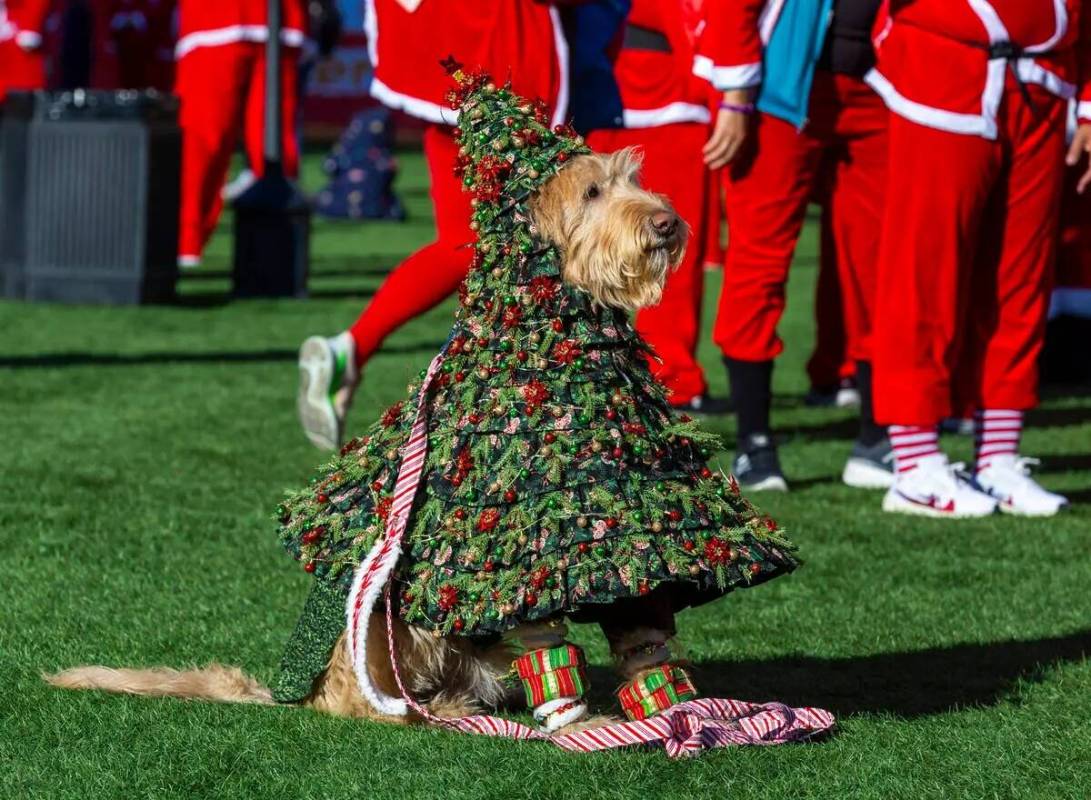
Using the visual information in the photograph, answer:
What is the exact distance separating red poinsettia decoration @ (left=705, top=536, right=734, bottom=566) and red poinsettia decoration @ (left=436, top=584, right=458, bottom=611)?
0.41m

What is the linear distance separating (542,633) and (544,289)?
56 centimetres

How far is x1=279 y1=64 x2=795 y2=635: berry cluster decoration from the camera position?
3.18m

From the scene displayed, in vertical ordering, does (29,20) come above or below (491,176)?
below

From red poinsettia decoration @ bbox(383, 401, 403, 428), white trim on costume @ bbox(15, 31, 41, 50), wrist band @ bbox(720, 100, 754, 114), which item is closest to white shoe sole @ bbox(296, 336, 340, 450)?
wrist band @ bbox(720, 100, 754, 114)

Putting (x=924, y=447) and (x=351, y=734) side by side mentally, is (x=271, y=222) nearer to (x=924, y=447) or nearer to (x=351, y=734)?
(x=924, y=447)

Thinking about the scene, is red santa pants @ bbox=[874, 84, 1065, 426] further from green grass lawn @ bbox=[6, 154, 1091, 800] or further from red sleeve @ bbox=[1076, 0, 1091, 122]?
green grass lawn @ bbox=[6, 154, 1091, 800]

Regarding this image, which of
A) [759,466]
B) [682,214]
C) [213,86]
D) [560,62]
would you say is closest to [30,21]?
[213,86]

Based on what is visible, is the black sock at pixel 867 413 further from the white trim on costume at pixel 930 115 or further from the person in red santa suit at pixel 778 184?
the white trim on costume at pixel 930 115

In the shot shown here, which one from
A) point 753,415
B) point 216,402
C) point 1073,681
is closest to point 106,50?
point 216,402

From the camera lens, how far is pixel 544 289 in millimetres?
3273

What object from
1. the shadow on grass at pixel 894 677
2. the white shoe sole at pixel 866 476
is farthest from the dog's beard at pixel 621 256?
the white shoe sole at pixel 866 476

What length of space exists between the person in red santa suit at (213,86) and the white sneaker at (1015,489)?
702 cm

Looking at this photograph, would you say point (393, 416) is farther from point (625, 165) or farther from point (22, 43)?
point (22, 43)

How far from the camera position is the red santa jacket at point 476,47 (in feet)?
18.1
